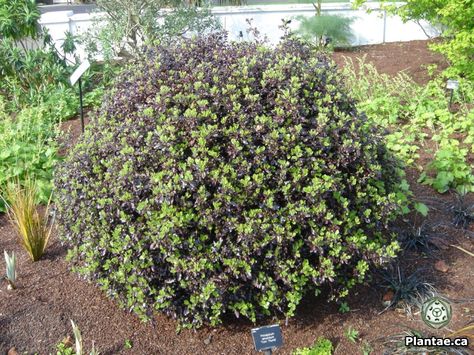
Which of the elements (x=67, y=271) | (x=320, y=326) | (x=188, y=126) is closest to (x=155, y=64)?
(x=188, y=126)

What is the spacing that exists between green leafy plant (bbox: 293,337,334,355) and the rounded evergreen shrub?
0.79 feet

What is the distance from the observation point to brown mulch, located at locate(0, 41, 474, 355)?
10.2 ft

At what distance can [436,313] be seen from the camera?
306 cm

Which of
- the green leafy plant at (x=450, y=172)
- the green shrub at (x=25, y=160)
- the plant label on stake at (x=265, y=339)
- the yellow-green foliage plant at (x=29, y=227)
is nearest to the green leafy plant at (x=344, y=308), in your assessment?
the plant label on stake at (x=265, y=339)

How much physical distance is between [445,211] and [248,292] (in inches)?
82.7

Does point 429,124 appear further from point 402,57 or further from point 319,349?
point 402,57

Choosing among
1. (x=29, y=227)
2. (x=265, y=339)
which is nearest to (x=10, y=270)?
(x=29, y=227)

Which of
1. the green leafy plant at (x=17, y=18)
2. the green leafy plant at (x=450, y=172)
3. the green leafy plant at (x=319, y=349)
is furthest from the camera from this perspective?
the green leafy plant at (x=17, y=18)

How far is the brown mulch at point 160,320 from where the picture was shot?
312 cm

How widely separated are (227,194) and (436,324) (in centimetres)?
140

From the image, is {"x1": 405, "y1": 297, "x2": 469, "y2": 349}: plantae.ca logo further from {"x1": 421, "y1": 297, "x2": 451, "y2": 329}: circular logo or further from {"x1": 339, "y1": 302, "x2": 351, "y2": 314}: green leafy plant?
{"x1": 339, "y1": 302, "x2": 351, "y2": 314}: green leafy plant

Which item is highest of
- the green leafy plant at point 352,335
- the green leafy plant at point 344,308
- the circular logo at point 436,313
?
the circular logo at point 436,313

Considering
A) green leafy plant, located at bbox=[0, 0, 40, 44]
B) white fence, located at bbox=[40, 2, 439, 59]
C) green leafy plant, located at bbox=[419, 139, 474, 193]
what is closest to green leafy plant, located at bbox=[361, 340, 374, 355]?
green leafy plant, located at bbox=[419, 139, 474, 193]

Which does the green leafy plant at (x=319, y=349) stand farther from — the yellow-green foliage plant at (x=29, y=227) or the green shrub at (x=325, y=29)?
the green shrub at (x=325, y=29)
